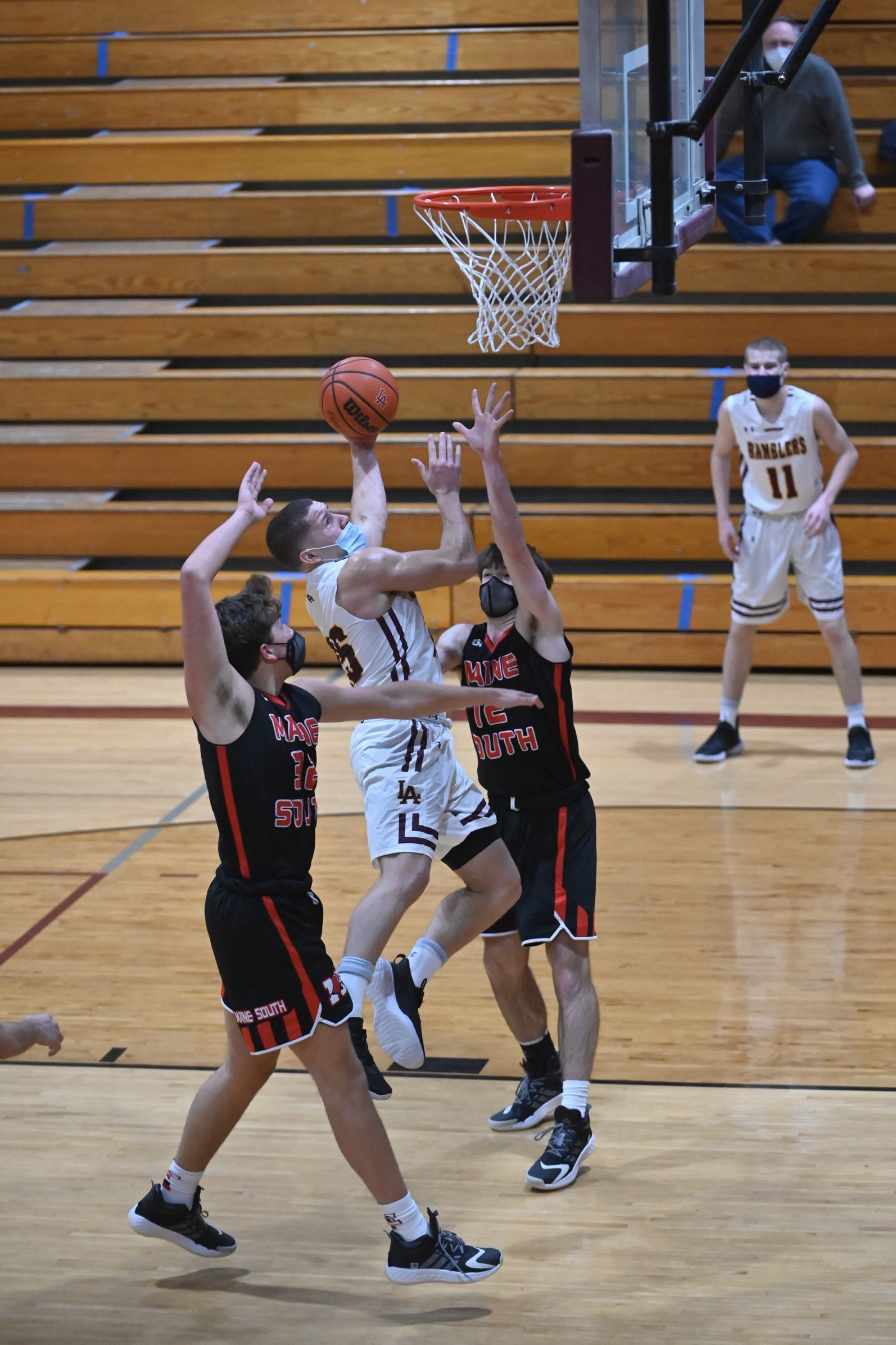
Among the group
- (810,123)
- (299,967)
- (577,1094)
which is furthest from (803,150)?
(299,967)

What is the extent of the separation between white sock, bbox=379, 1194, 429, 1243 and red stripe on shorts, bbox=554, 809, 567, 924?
869 mm

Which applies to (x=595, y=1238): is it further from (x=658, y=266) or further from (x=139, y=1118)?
(x=658, y=266)

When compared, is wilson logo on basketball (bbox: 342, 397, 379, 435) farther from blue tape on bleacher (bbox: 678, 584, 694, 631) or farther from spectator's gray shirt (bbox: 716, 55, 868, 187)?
spectator's gray shirt (bbox: 716, 55, 868, 187)

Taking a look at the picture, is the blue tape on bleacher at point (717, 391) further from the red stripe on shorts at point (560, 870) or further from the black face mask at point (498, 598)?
the red stripe on shorts at point (560, 870)

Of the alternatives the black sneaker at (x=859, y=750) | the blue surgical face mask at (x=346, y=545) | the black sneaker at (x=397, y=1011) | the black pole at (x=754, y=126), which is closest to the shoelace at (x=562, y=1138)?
the black sneaker at (x=397, y=1011)

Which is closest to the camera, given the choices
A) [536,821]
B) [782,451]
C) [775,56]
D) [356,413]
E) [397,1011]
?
[397,1011]

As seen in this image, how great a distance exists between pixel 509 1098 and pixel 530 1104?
143 millimetres

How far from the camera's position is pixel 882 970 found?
16.5ft

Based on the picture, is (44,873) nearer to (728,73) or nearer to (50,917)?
(50,917)

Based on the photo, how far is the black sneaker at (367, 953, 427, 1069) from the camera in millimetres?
3949

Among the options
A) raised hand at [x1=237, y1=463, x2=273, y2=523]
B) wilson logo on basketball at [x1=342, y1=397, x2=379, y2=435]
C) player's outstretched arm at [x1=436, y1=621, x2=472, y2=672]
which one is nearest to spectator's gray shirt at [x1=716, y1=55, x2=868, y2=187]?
wilson logo on basketball at [x1=342, y1=397, x2=379, y2=435]

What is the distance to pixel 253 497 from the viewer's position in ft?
10.7

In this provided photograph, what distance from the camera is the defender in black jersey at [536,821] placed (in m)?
3.84

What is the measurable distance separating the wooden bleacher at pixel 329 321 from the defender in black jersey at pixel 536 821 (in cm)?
493
